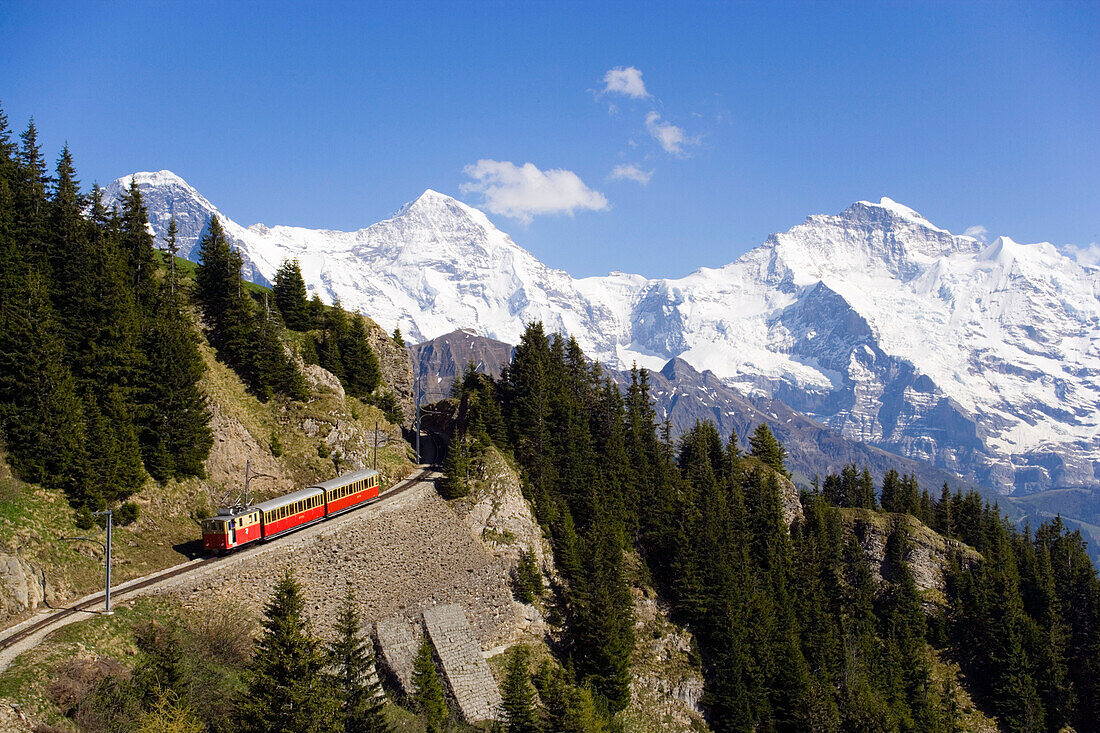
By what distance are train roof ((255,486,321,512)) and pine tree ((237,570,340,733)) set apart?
15.0 metres

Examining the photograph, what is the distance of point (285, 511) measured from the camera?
179 feet

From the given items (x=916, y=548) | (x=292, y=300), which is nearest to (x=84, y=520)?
(x=292, y=300)

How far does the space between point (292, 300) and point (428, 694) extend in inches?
1854

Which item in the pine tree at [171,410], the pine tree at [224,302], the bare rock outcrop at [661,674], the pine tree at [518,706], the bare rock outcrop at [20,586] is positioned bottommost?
the bare rock outcrop at [661,674]

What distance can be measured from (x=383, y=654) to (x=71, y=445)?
24.9m

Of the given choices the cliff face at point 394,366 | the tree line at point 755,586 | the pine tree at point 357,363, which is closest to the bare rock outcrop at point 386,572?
the tree line at point 755,586

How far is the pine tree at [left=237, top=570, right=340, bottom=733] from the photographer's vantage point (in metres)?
35.8

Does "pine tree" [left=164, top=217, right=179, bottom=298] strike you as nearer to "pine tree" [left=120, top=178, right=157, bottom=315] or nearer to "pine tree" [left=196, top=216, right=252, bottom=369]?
"pine tree" [left=120, top=178, right=157, bottom=315]

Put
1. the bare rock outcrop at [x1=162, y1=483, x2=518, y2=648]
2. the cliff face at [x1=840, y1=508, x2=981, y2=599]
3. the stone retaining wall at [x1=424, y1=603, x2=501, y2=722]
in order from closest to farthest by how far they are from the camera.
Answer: the bare rock outcrop at [x1=162, y1=483, x2=518, y2=648]
the stone retaining wall at [x1=424, y1=603, x2=501, y2=722]
the cliff face at [x1=840, y1=508, x2=981, y2=599]

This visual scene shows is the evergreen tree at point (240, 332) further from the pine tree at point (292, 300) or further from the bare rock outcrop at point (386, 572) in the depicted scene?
the bare rock outcrop at point (386, 572)

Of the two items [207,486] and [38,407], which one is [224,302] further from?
[38,407]

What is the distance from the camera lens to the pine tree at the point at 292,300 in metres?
80.1

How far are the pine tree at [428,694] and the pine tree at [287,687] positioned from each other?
11549mm

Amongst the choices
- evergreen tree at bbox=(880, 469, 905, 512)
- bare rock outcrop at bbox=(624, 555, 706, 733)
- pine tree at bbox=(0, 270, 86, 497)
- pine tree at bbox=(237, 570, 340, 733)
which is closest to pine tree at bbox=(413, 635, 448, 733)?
pine tree at bbox=(237, 570, 340, 733)
